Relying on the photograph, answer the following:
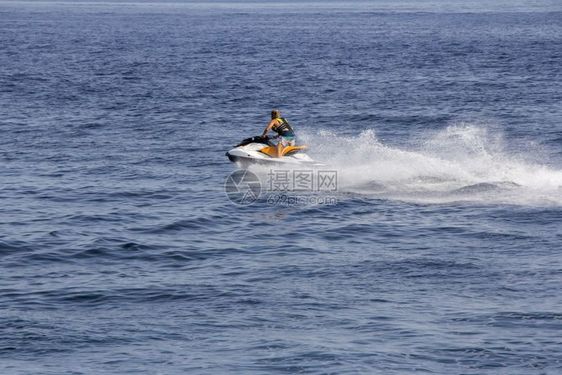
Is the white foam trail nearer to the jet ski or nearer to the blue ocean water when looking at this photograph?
the blue ocean water

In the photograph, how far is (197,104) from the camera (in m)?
53.6

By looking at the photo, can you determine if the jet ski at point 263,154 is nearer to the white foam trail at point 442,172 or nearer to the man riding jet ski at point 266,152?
the man riding jet ski at point 266,152

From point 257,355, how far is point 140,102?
122ft

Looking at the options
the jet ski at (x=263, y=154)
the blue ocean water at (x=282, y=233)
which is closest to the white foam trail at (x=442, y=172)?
the blue ocean water at (x=282, y=233)

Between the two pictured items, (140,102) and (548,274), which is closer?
(548,274)

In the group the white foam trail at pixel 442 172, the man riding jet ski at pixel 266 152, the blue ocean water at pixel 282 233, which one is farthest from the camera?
the man riding jet ski at pixel 266 152

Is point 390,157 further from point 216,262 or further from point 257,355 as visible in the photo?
point 257,355

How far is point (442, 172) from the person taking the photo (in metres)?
34.0

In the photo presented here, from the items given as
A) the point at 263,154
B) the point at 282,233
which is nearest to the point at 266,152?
the point at 263,154

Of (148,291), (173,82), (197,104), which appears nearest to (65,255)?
(148,291)

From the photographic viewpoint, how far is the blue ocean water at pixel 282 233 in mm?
19156

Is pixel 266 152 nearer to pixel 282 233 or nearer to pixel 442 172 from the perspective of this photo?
pixel 442 172

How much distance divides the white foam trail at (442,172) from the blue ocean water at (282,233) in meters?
0.13

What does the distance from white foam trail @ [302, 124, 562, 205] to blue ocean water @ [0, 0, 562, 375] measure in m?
0.13
